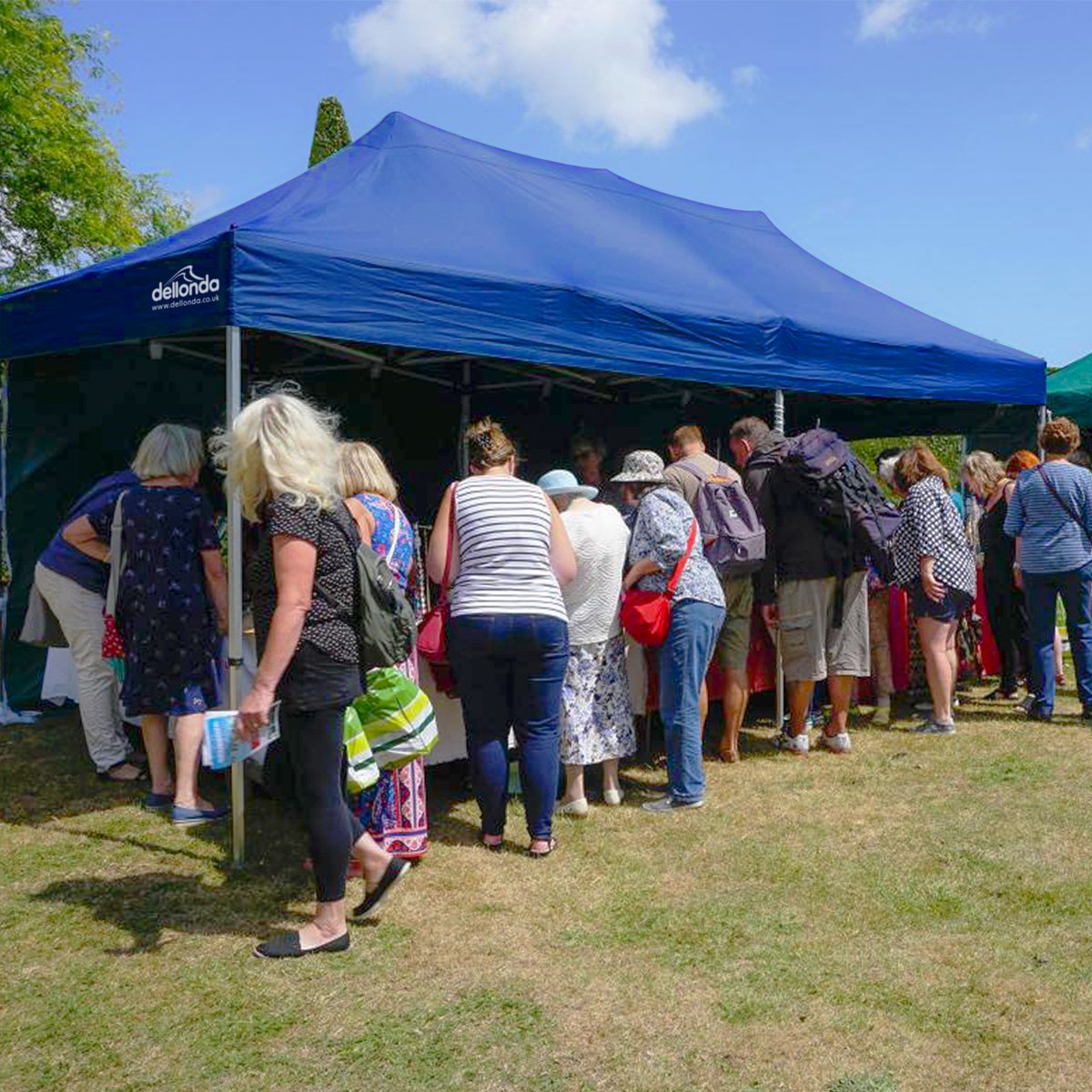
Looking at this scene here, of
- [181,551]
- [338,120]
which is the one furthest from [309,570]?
[338,120]

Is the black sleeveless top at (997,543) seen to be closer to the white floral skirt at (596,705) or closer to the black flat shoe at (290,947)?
the white floral skirt at (596,705)

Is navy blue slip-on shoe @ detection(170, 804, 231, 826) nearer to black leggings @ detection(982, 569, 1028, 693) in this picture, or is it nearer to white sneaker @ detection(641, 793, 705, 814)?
white sneaker @ detection(641, 793, 705, 814)

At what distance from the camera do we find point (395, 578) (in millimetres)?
3904

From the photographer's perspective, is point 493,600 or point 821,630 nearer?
point 493,600

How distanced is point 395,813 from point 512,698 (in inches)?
22.4

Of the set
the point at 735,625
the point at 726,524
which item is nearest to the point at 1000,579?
the point at 735,625

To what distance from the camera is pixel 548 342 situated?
479 cm

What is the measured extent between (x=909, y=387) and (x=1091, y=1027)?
4.33 m

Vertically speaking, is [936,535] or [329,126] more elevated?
[329,126]

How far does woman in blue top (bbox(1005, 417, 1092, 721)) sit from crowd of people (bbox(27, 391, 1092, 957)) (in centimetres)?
1

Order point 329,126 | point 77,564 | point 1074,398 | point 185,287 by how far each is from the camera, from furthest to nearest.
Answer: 1. point 329,126
2. point 1074,398
3. point 77,564
4. point 185,287

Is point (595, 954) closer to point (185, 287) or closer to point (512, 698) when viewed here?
point (512, 698)

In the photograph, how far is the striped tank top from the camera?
3877 millimetres

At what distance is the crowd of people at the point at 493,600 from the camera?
306 cm
